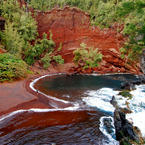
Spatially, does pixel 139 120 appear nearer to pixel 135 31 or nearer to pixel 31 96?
pixel 135 31

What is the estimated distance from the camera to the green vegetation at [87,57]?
2311cm

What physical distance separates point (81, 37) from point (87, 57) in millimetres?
5992

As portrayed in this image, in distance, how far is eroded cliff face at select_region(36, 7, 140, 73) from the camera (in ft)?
87.8

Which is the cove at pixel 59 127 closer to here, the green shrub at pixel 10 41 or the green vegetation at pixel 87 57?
the green shrub at pixel 10 41

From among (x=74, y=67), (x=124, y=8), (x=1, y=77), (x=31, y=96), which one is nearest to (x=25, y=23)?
(x=74, y=67)

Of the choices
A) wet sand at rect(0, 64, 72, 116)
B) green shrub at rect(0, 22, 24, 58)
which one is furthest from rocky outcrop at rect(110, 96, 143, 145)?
green shrub at rect(0, 22, 24, 58)

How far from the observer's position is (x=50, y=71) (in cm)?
2191

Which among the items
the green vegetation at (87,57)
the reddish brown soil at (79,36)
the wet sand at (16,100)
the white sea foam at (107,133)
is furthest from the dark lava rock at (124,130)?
the reddish brown soil at (79,36)

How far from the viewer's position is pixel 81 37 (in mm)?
27406

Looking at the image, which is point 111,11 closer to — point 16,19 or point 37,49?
point 37,49

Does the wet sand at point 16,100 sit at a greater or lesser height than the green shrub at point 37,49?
lesser

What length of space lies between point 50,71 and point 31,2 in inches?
690

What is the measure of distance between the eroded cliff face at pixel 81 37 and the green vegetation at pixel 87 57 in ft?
10.3

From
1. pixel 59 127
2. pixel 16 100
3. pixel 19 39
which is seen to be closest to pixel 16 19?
pixel 19 39
